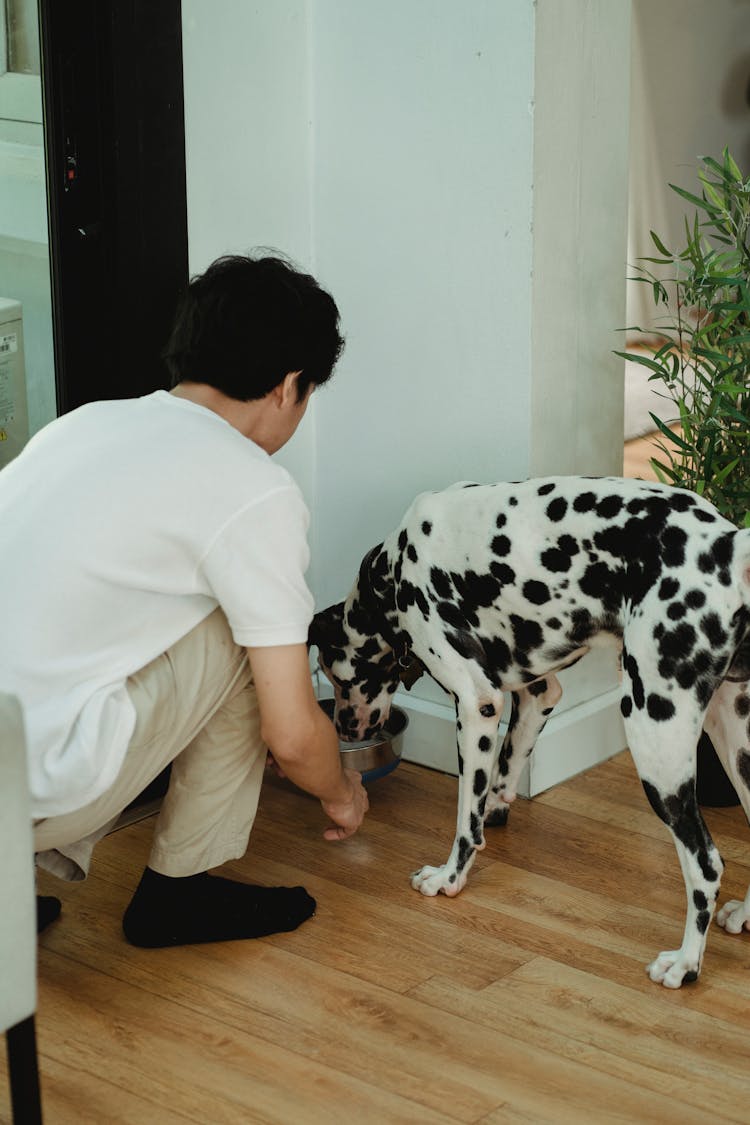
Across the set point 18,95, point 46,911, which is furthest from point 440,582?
point 18,95

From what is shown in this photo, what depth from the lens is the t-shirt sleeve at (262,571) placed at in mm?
2008

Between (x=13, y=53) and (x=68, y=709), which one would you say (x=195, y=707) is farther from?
(x=13, y=53)

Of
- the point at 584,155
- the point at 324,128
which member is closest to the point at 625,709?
the point at 584,155

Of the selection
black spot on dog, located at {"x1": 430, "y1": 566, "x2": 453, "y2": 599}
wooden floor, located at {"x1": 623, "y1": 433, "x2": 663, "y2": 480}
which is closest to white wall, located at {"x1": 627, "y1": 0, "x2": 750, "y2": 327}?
wooden floor, located at {"x1": 623, "y1": 433, "x2": 663, "y2": 480}

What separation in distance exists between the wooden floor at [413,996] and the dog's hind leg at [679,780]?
0.12 metres

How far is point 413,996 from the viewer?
228 cm

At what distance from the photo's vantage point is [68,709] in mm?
2023

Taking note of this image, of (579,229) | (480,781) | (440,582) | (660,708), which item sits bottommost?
(480,781)

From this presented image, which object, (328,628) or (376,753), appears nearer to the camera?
(328,628)

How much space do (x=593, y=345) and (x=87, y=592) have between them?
1.42 meters

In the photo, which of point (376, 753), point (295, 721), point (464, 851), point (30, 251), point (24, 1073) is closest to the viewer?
point (24, 1073)

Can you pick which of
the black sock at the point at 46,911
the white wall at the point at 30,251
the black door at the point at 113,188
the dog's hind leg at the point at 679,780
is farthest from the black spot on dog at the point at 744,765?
the white wall at the point at 30,251

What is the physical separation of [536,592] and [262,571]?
623 millimetres

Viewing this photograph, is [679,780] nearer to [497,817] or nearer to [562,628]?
[562,628]
